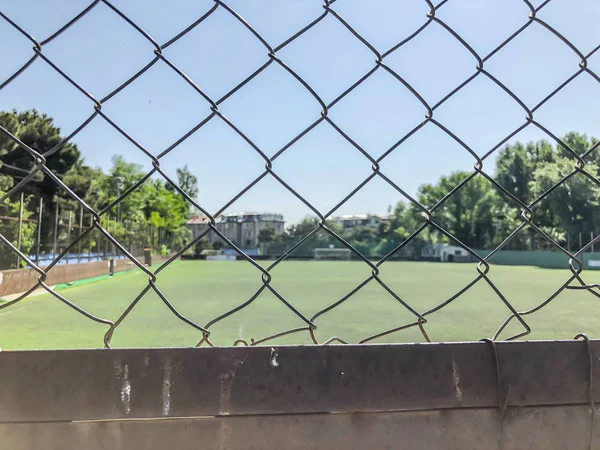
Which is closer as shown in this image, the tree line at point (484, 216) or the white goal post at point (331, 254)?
the tree line at point (484, 216)

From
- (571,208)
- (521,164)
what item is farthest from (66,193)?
(521,164)

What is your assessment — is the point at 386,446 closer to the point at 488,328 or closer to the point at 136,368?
the point at 136,368

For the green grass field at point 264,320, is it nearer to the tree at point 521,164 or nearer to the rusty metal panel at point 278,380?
the rusty metal panel at point 278,380

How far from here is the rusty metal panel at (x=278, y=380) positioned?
0.55 m

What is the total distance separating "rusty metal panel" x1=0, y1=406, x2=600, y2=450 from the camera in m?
0.55

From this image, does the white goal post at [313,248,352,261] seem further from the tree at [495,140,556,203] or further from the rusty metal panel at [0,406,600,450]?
the rusty metal panel at [0,406,600,450]

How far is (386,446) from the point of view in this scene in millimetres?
581

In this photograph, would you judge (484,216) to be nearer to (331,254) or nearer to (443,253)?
(443,253)

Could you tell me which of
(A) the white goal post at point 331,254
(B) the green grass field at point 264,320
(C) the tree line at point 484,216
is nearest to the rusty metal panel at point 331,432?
(B) the green grass field at point 264,320

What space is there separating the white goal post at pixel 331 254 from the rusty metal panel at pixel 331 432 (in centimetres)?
3645

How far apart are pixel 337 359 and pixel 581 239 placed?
23.3 metres

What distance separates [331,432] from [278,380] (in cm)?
9

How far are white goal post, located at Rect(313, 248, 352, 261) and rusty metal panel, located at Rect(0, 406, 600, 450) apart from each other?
36.5 metres

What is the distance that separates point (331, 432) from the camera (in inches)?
22.8
